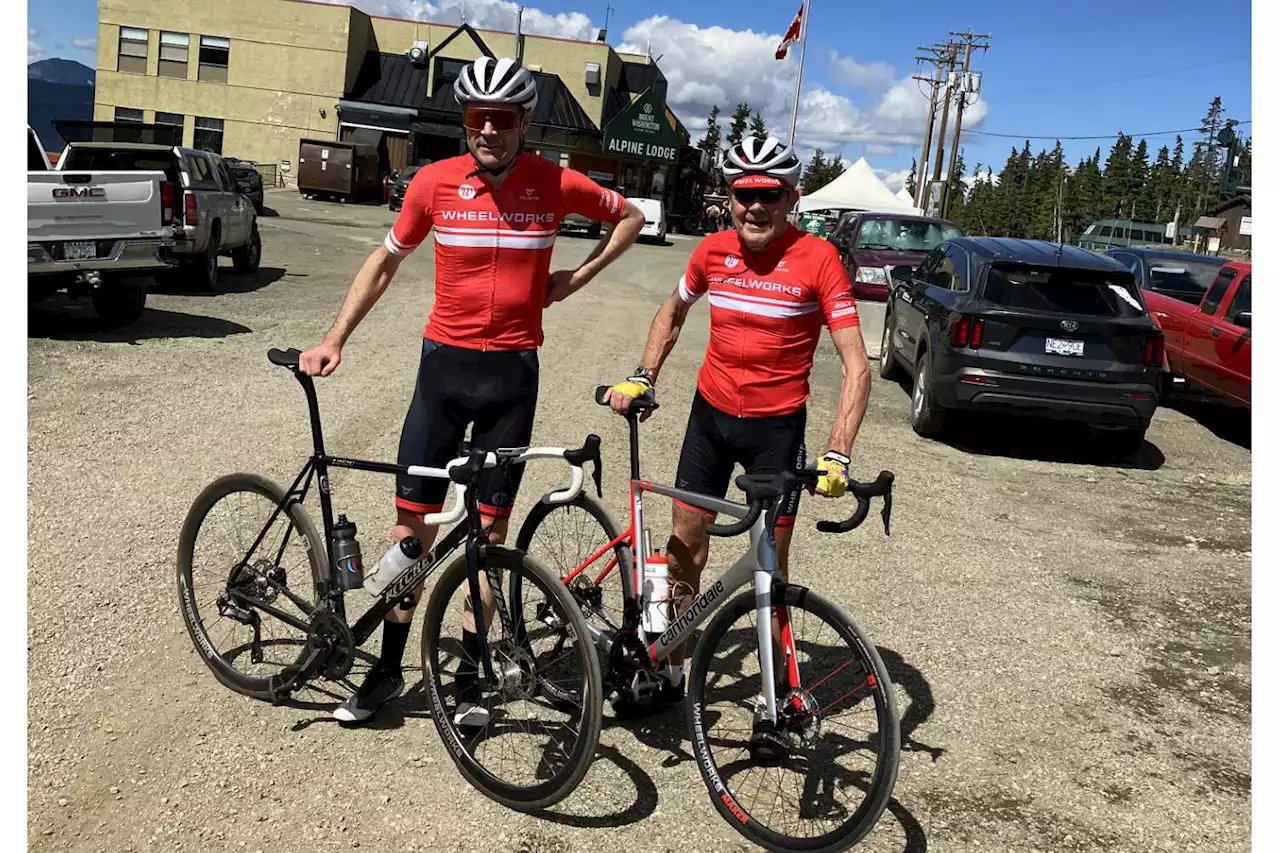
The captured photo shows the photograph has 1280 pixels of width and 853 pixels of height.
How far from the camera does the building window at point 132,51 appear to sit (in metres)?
51.7

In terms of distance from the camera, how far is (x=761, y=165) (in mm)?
3783

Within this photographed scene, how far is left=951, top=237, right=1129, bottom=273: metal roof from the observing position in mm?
9391

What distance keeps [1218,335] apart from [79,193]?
11592mm

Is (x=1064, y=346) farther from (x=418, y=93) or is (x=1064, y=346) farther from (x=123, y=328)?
(x=418, y=93)

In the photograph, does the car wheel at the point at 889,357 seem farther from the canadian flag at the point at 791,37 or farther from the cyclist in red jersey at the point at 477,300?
the canadian flag at the point at 791,37

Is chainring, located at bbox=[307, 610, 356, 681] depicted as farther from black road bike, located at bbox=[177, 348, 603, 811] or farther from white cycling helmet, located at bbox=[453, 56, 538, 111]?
white cycling helmet, located at bbox=[453, 56, 538, 111]

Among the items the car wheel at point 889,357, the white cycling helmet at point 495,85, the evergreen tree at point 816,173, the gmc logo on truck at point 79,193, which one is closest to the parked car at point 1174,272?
the car wheel at point 889,357

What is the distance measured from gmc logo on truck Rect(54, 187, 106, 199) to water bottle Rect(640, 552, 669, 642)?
9.02 metres

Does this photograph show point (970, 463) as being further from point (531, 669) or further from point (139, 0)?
point (139, 0)

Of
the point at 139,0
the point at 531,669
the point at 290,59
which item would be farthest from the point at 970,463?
the point at 139,0

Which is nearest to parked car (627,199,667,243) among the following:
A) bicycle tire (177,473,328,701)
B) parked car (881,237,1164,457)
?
parked car (881,237,1164,457)

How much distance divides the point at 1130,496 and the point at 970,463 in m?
1.27

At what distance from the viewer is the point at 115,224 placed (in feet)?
35.5

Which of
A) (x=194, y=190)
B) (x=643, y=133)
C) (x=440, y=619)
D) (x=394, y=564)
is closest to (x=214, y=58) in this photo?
(x=643, y=133)
